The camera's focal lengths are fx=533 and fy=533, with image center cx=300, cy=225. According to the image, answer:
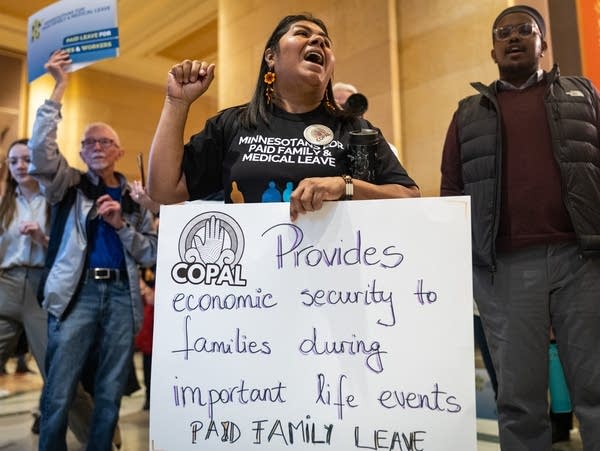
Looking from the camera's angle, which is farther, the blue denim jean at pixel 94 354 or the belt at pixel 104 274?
the belt at pixel 104 274

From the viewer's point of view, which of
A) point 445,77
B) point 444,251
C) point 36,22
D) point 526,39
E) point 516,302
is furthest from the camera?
point 445,77

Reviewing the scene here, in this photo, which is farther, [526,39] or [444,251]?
[526,39]

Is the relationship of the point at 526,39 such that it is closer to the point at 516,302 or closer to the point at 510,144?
the point at 510,144

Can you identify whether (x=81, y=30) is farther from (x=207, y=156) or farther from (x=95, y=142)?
(x=207, y=156)

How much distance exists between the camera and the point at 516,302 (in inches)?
73.5

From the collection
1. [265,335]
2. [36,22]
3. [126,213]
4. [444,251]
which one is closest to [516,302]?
[444,251]

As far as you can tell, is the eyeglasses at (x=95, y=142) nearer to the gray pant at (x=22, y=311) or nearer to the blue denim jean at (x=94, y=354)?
the blue denim jean at (x=94, y=354)

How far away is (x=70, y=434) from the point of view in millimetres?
3254

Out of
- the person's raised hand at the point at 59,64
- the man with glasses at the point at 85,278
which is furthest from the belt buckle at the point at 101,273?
the person's raised hand at the point at 59,64

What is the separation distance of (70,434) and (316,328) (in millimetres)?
2822

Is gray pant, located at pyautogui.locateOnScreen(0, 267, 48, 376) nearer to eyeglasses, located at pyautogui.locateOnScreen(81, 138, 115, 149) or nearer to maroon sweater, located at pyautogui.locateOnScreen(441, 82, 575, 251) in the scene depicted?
eyeglasses, located at pyautogui.locateOnScreen(81, 138, 115, 149)

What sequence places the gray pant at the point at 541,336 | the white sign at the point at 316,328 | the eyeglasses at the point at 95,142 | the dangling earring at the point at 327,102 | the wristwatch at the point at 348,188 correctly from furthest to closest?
the eyeglasses at the point at 95,142 → the gray pant at the point at 541,336 → the dangling earring at the point at 327,102 → the wristwatch at the point at 348,188 → the white sign at the point at 316,328

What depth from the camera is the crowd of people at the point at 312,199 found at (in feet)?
4.32

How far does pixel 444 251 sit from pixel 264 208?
1.22 ft
